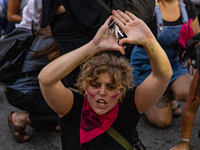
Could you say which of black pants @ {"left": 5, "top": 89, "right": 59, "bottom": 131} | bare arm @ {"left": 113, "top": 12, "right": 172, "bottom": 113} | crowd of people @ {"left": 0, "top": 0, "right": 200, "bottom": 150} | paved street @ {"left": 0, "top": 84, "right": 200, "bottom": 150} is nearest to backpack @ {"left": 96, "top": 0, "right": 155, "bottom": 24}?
crowd of people @ {"left": 0, "top": 0, "right": 200, "bottom": 150}

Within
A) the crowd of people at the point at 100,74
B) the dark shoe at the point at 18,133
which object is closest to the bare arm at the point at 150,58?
the crowd of people at the point at 100,74

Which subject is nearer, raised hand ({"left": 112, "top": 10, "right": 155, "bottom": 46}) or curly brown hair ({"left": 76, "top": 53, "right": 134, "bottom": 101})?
raised hand ({"left": 112, "top": 10, "right": 155, "bottom": 46})

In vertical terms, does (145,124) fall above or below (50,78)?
below

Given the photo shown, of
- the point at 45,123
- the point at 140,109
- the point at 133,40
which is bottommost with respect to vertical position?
the point at 45,123

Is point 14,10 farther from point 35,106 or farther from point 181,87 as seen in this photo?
point 181,87

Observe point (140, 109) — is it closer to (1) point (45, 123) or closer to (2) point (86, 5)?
(2) point (86, 5)

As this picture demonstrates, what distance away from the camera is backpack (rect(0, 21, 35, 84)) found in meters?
Answer: 2.56

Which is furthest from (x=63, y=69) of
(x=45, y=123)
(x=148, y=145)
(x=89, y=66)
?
(x=148, y=145)

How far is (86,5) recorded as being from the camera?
1984mm

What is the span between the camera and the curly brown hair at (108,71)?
1.66 m

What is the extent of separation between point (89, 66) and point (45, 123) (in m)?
1.25

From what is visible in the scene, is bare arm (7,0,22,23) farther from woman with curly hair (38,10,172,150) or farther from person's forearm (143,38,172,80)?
person's forearm (143,38,172,80)

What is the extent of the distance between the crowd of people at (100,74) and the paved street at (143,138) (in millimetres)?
76

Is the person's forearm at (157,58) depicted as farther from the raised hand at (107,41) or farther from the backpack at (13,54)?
the backpack at (13,54)
